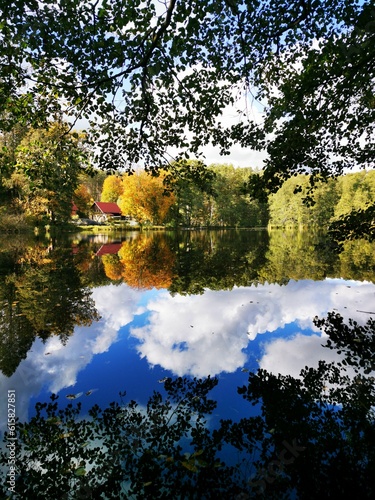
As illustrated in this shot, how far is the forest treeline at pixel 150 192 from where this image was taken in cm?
470

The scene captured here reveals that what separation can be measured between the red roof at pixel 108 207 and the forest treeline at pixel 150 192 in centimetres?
225

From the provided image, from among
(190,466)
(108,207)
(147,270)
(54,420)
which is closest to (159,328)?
(54,420)

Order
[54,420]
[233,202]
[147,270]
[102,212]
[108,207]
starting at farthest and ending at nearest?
[233,202], [108,207], [102,212], [147,270], [54,420]

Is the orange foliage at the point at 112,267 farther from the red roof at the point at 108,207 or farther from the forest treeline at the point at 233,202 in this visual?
the red roof at the point at 108,207

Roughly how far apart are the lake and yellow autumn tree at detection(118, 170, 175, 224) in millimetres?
42801

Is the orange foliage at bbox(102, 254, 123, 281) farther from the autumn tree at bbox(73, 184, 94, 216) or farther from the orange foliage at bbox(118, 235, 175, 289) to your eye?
the autumn tree at bbox(73, 184, 94, 216)

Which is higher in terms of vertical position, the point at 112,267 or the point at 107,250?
the point at 112,267

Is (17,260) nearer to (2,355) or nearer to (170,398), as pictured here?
(2,355)

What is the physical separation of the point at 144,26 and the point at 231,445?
6.26 m

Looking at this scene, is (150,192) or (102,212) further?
(102,212)

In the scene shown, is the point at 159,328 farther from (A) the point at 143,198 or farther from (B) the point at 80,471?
(A) the point at 143,198

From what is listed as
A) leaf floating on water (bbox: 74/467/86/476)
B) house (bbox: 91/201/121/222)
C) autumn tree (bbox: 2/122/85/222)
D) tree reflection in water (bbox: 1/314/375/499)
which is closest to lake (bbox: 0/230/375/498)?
tree reflection in water (bbox: 1/314/375/499)

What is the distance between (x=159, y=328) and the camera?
26.7 feet

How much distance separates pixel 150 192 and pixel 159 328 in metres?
51.3
